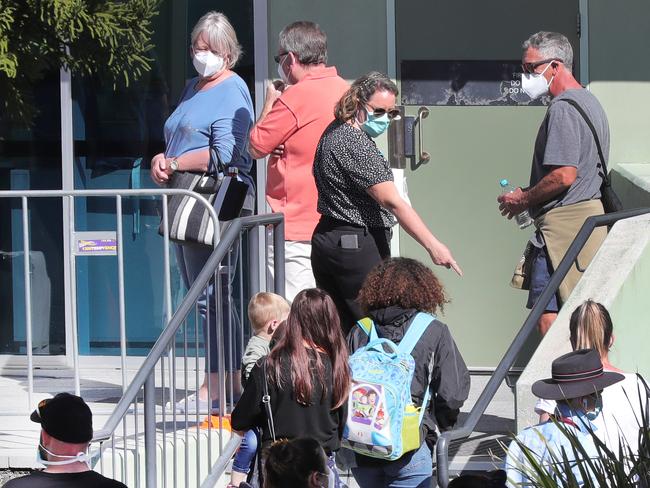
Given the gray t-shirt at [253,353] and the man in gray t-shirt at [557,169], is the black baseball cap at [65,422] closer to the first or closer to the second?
the gray t-shirt at [253,353]

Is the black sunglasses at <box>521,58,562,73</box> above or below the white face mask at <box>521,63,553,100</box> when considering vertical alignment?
above

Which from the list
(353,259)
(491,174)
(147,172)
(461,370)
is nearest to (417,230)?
(353,259)

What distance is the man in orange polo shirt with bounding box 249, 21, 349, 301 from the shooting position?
242 inches

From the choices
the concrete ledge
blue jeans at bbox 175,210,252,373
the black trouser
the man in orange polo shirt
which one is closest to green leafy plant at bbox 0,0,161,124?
the man in orange polo shirt

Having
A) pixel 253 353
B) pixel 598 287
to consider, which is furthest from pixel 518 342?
pixel 253 353

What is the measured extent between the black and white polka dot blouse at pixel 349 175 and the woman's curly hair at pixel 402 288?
2.13 ft

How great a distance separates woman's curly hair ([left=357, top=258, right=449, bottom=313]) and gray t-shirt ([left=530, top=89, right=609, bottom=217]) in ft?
4.64

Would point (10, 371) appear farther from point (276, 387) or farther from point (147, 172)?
point (276, 387)

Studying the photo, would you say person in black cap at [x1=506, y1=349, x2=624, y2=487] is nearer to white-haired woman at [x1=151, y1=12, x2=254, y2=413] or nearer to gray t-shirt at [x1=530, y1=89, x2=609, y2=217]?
gray t-shirt at [x1=530, y1=89, x2=609, y2=217]

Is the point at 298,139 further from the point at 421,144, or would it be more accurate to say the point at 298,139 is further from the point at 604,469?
the point at 604,469

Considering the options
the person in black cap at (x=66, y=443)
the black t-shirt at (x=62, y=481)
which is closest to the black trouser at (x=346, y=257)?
the person in black cap at (x=66, y=443)

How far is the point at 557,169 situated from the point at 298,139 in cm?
130

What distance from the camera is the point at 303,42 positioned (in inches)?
241

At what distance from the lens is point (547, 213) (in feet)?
20.8
